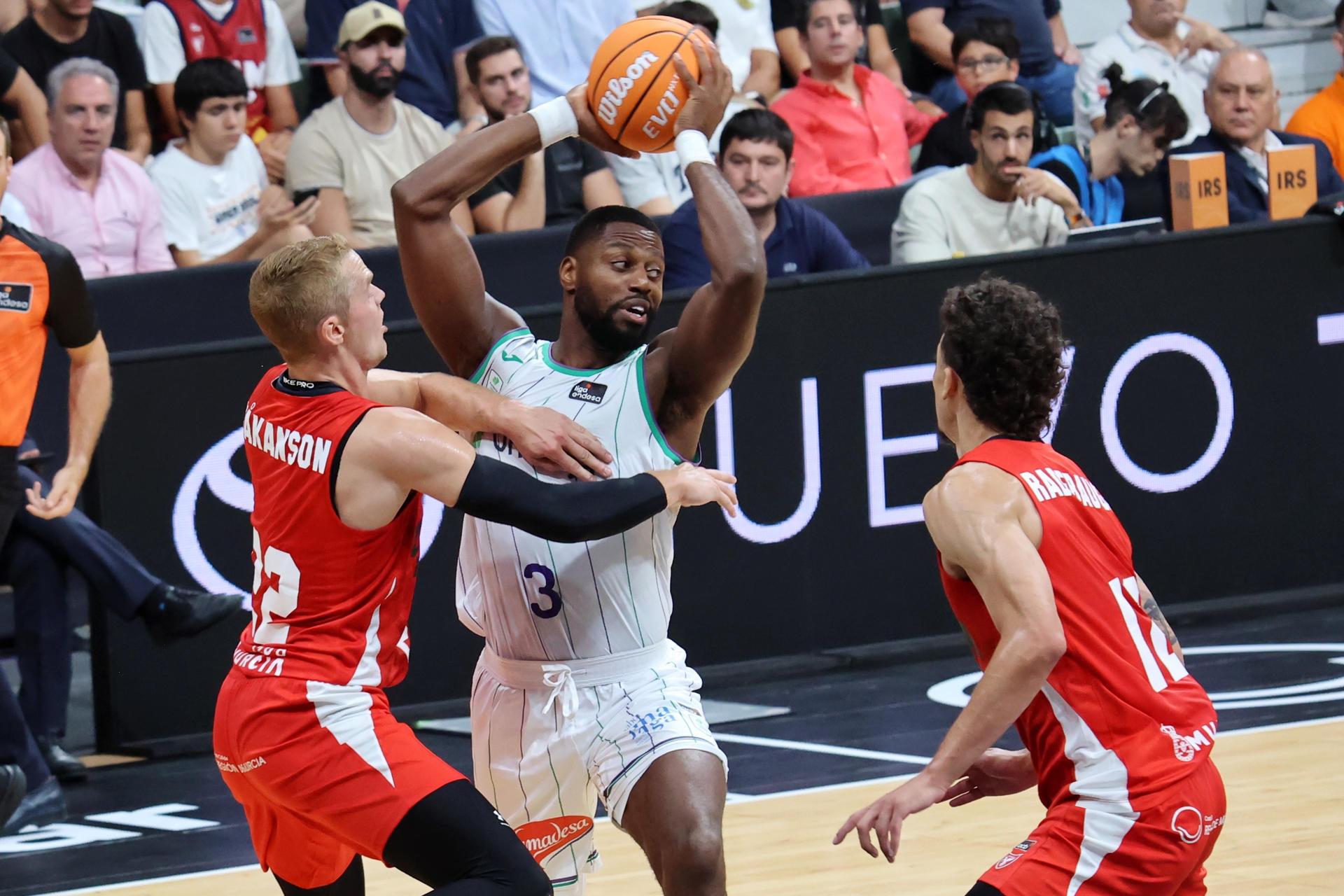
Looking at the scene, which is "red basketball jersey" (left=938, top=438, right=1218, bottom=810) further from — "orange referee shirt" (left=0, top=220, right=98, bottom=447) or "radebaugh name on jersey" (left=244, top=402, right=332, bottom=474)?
"orange referee shirt" (left=0, top=220, right=98, bottom=447)

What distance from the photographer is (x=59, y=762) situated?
7.14 m

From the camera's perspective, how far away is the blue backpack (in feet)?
32.3

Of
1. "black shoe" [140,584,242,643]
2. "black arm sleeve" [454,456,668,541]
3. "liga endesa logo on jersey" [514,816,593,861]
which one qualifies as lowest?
"black shoe" [140,584,242,643]

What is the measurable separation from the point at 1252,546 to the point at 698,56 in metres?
5.23

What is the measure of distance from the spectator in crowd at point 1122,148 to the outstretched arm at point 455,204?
18.3ft

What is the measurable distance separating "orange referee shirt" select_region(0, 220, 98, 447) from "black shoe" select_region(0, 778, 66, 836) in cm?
116

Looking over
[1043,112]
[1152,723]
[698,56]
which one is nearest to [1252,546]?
[1043,112]

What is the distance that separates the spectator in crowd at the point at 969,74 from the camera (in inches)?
435

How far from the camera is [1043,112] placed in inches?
412

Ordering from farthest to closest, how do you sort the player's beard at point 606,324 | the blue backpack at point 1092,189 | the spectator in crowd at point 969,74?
the spectator in crowd at point 969,74 < the blue backpack at point 1092,189 < the player's beard at point 606,324

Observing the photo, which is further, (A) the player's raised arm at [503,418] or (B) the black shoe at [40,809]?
(B) the black shoe at [40,809]

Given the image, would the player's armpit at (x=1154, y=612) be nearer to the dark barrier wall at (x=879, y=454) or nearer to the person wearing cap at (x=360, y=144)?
the dark barrier wall at (x=879, y=454)

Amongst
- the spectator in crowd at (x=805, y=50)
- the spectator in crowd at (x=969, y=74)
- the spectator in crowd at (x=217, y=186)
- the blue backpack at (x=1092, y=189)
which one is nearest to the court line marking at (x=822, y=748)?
the spectator in crowd at (x=217, y=186)

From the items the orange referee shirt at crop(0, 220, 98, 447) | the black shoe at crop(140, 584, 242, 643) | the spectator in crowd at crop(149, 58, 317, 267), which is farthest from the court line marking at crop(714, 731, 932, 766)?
the spectator in crowd at crop(149, 58, 317, 267)
